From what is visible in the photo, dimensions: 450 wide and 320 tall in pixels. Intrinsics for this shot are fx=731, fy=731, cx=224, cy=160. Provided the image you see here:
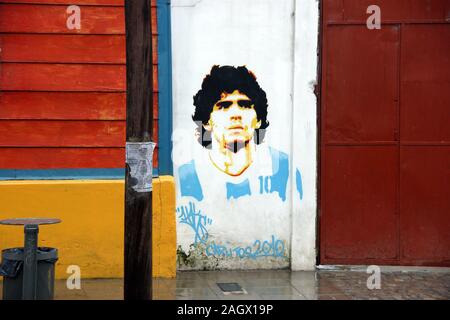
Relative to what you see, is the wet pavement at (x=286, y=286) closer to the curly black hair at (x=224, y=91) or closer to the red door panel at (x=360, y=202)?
the red door panel at (x=360, y=202)

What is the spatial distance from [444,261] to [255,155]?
116 inches

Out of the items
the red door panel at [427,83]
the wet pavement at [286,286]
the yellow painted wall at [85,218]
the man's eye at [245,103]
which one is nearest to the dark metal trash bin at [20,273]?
the wet pavement at [286,286]

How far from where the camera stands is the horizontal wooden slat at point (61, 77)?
9.12 metres

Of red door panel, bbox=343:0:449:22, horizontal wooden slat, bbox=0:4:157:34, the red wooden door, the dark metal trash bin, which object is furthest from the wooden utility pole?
red door panel, bbox=343:0:449:22

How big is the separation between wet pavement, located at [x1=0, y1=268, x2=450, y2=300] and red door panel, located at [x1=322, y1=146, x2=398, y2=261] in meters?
0.35

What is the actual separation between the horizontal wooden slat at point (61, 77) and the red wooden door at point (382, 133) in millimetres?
2845

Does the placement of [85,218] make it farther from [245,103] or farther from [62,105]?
[245,103]

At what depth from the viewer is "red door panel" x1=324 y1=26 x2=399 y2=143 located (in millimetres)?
9867

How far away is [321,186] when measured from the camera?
32.3 ft

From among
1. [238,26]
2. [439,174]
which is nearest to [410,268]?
[439,174]
